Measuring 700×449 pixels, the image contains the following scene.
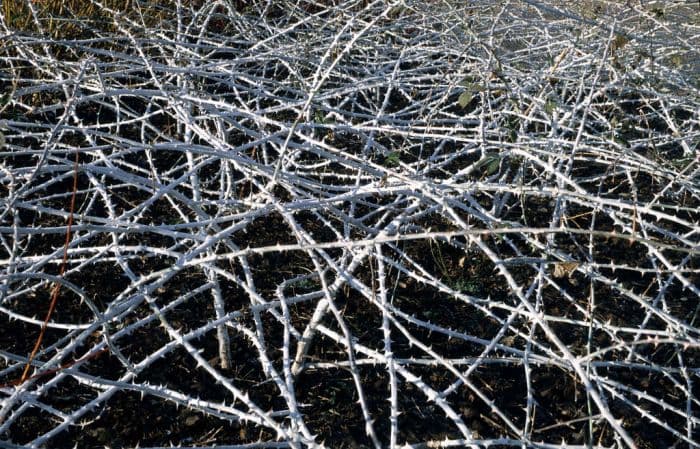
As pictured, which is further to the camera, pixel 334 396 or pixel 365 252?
pixel 334 396

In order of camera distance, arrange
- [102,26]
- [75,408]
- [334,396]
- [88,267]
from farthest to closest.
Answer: [102,26] < [88,267] < [334,396] < [75,408]

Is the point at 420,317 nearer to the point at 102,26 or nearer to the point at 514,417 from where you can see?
the point at 514,417

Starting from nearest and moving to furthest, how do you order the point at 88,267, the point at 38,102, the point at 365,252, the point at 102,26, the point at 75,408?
the point at 365,252
the point at 75,408
the point at 88,267
the point at 38,102
the point at 102,26

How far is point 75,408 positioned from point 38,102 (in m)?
2.01

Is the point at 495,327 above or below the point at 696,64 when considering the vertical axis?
below

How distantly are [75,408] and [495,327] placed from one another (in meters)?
1.37

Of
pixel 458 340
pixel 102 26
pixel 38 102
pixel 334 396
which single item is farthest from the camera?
pixel 102 26

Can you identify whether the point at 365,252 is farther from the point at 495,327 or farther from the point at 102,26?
the point at 102,26

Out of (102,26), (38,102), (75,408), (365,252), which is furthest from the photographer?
(102,26)

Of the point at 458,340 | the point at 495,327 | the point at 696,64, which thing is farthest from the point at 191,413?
the point at 696,64

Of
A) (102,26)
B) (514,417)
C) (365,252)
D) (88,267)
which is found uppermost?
(365,252)

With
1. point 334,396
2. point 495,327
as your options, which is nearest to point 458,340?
point 495,327

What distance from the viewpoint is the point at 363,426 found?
2.12 m

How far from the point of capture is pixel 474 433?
210cm
